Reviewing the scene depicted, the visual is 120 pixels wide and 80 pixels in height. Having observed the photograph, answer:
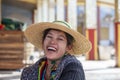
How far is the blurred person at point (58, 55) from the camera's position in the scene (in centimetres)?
156

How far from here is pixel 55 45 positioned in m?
1.58

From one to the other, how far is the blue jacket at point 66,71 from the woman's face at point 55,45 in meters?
0.04

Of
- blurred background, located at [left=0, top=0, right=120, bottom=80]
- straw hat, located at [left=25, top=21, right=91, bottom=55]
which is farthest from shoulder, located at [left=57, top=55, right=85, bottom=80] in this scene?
blurred background, located at [left=0, top=0, right=120, bottom=80]

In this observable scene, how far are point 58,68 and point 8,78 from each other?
5596mm

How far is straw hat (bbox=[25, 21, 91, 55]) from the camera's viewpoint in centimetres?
161

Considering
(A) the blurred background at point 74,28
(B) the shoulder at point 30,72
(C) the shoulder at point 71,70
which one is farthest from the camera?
(A) the blurred background at point 74,28

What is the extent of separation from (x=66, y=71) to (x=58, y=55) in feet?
0.29

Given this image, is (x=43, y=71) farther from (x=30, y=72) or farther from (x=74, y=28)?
(x=74, y=28)

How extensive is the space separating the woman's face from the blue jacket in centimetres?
4

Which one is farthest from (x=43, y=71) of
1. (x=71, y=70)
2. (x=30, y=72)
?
(x=71, y=70)

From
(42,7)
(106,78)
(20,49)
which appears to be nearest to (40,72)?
(106,78)

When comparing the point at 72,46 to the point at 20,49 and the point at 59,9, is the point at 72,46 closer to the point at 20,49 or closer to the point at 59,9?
the point at 20,49

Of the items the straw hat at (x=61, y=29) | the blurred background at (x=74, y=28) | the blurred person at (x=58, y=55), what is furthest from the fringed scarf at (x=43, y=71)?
the blurred background at (x=74, y=28)

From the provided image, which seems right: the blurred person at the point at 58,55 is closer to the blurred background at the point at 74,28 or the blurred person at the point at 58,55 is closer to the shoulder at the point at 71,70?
the shoulder at the point at 71,70
